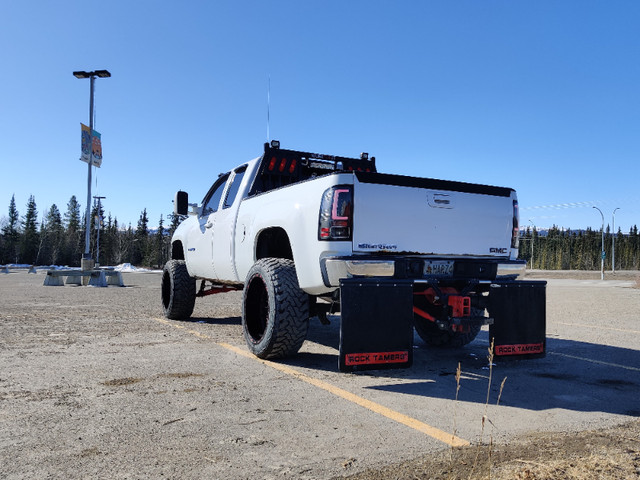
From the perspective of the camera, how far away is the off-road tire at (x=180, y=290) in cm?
816

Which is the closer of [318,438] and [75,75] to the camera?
[318,438]

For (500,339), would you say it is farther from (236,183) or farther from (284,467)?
(236,183)

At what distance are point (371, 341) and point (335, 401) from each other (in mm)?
539

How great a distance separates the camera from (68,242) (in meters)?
108

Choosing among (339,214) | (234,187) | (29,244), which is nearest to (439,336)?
(339,214)

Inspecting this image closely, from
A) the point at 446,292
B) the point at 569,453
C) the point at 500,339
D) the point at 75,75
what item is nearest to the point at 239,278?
the point at 446,292

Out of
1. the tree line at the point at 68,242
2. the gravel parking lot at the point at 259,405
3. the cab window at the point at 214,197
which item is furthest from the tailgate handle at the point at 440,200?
A: the tree line at the point at 68,242

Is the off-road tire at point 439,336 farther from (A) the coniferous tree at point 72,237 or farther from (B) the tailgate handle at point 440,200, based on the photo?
(A) the coniferous tree at point 72,237

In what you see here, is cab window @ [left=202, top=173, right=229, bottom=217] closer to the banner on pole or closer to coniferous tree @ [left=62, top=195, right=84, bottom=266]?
the banner on pole

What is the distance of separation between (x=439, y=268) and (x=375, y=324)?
38.6 inches

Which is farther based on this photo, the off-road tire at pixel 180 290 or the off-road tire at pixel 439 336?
the off-road tire at pixel 180 290

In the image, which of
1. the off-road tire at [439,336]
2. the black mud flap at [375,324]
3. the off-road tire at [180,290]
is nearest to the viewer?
the black mud flap at [375,324]

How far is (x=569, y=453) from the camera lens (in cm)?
264

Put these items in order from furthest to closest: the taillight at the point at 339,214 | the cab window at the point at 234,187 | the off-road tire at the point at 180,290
A: the off-road tire at the point at 180,290, the cab window at the point at 234,187, the taillight at the point at 339,214
